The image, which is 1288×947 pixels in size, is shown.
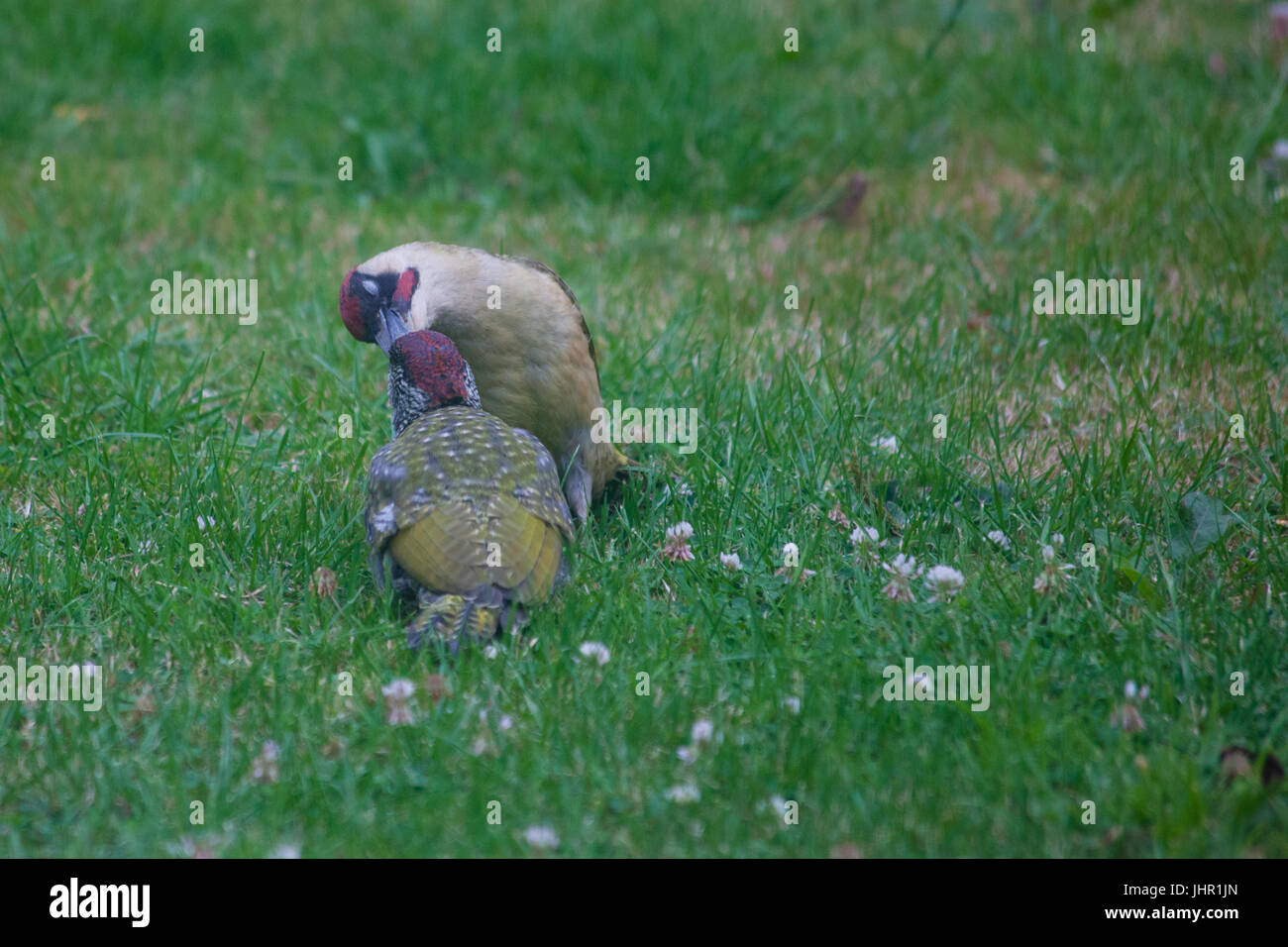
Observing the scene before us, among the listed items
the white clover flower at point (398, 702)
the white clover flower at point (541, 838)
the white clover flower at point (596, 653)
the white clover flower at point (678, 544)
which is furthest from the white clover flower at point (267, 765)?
the white clover flower at point (678, 544)

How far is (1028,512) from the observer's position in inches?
198

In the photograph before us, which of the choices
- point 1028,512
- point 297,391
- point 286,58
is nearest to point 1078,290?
point 1028,512

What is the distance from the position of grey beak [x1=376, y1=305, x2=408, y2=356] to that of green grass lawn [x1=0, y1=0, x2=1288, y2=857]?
423 millimetres

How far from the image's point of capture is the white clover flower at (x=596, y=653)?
415 centimetres

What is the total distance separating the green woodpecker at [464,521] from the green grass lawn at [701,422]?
14 cm

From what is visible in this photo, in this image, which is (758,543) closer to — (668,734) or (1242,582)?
(668,734)

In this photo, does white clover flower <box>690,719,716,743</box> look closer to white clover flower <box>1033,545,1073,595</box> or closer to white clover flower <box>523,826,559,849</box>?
white clover flower <box>523,826,559,849</box>

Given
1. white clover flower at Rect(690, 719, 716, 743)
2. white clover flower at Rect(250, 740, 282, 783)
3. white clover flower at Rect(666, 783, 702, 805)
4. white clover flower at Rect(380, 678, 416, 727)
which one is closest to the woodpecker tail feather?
white clover flower at Rect(380, 678, 416, 727)

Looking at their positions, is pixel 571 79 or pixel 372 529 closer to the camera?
pixel 372 529

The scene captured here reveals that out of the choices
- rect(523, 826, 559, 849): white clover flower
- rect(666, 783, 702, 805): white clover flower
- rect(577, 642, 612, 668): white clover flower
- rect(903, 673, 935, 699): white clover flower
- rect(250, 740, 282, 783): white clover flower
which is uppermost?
rect(577, 642, 612, 668): white clover flower

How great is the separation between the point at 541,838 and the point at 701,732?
1.92 feet

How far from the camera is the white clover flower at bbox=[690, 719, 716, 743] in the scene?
3.79 metres

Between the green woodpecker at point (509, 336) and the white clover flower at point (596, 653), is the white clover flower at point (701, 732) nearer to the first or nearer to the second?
the white clover flower at point (596, 653)

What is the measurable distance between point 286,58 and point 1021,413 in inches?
236
